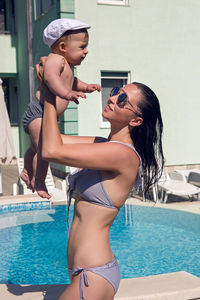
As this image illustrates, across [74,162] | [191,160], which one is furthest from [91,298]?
[191,160]

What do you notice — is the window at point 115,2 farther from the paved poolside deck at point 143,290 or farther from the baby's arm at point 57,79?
the baby's arm at point 57,79

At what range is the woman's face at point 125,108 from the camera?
8.53 ft

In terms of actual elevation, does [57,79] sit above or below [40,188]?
above

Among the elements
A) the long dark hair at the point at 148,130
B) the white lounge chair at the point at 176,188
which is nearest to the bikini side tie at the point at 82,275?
the long dark hair at the point at 148,130

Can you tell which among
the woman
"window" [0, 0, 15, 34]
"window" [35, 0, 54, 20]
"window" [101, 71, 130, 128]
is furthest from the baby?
"window" [0, 0, 15, 34]

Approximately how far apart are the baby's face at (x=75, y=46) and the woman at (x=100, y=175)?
35cm

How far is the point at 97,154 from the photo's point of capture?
2432 millimetres

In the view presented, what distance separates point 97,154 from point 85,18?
13201 mm

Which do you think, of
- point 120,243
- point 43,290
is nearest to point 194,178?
point 120,243

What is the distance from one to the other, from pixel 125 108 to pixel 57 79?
1.57ft

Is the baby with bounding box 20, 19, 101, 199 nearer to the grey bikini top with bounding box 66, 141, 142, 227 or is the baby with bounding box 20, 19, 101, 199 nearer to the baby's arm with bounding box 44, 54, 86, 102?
the baby's arm with bounding box 44, 54, 86, 102

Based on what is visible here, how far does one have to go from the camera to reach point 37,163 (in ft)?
9.60

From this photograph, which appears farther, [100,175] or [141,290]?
[141,290]

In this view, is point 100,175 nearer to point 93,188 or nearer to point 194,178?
point 93,188
